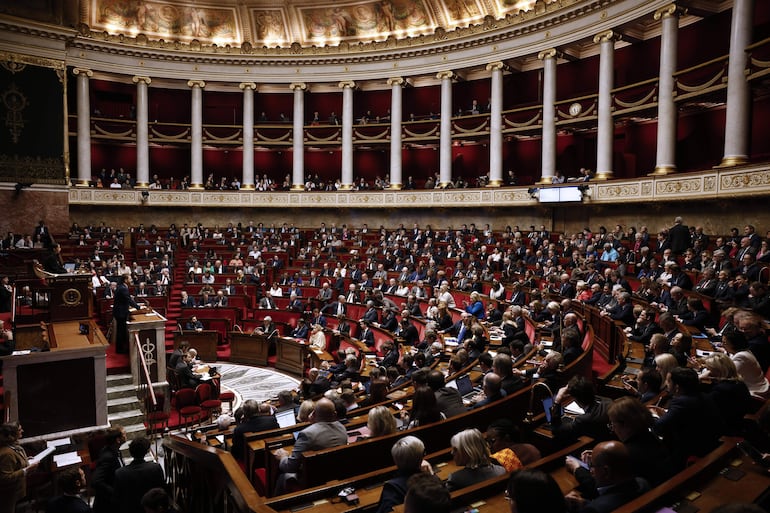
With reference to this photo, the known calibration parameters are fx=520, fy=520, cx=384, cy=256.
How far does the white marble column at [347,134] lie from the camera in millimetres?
27203

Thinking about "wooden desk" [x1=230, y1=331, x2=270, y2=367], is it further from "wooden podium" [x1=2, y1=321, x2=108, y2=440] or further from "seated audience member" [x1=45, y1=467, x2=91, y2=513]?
"seated audience member" [x1=45, y1=467, x2=91, y2=513]

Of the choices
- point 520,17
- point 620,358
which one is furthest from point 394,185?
point 620,358

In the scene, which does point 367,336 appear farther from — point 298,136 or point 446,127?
point 298,136

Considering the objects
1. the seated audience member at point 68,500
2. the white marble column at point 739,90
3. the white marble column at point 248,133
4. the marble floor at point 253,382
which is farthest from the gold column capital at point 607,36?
the seated audience member at point 68,500

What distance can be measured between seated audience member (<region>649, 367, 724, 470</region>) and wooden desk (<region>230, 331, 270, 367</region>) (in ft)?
40.0

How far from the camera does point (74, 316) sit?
37.0ft

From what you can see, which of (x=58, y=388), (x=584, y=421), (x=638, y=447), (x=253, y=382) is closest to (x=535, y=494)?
(x=638, y=447)

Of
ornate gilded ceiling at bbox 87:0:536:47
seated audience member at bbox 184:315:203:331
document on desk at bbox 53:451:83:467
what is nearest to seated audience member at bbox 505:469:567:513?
document on desk at bbox 53:451:83:467

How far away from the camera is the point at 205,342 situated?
14.9m

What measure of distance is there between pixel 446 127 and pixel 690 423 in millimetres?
22879

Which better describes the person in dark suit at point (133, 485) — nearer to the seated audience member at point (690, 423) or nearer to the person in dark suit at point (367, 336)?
the seated audience member at point (690, 423)

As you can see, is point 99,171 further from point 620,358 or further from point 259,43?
point 620,358

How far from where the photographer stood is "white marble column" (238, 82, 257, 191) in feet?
91.7

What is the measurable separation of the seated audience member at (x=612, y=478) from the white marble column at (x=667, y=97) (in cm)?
1690
